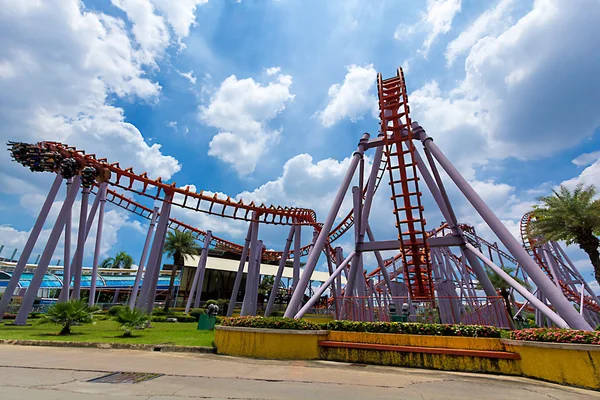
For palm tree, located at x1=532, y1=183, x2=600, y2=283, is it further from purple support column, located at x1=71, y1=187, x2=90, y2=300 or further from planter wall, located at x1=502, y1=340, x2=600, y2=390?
purple support column, located at x1=71, y1=187, x2=90, y2=300

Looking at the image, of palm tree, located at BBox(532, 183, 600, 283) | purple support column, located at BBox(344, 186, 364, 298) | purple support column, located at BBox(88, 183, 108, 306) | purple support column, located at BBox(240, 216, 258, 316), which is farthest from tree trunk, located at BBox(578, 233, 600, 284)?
purple support column, located at BBox(88, 183, 108, 306)

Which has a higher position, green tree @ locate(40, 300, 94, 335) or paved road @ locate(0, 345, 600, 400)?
green tree @ locate(40, 300, 94, 335)

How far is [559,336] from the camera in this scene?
764 centimetres

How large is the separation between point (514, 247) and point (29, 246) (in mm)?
23855

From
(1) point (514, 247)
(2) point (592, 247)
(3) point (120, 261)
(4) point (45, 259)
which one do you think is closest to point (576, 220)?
(2) point (592, 247)

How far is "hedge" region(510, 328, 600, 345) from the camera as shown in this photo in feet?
23.7

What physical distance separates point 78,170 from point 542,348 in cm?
2304

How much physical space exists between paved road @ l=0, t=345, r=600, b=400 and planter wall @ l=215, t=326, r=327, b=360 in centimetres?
56

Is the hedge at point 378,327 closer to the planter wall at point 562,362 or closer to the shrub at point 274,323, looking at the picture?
the shrub at point 274,323

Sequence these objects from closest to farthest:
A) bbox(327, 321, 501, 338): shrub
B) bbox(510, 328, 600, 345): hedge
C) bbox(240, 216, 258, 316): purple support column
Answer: bbox(510, 328, 600, 345): hedge → bbox(327, 321, 501, 338): shrub → bbox(240, 216, 258, 316): purple support column

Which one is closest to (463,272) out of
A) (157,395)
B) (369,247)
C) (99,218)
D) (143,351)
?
(369,247)

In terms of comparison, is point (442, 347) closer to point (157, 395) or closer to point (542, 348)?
point (542, 348)

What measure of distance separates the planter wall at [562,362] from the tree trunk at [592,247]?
1268 centimetres

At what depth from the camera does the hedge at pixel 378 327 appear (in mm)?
9312
